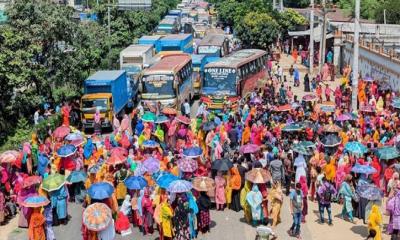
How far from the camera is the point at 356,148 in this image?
1905 cm

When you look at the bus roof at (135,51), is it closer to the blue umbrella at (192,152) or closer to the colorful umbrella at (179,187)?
the blue umbrella at (192,152)

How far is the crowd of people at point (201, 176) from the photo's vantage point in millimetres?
15477

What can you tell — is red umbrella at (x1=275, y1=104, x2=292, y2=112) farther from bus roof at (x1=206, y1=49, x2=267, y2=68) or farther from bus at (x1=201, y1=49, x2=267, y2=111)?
bus roof at (x1=206, y1=49, x2=267, y2=68)

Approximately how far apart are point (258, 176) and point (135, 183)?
2984 mm

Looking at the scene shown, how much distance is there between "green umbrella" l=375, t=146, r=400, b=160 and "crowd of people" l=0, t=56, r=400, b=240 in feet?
0.09

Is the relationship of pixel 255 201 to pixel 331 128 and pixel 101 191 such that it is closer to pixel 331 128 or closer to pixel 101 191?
pixel 101 191

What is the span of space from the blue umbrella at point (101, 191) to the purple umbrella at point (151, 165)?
78.8 inches

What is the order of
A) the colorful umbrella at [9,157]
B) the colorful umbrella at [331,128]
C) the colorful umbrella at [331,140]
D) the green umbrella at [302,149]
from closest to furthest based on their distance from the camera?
the colorful umbrella at [9,157], the green umbrella at [302,149], the colorful umbrella at [331,140], the colorful umbrella at [331,128]

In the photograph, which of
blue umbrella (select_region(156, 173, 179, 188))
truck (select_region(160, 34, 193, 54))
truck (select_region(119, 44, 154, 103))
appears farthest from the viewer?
truck (select_region(160, 34, 193, 54))

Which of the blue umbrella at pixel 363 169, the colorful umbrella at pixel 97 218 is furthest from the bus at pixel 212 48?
the colorful umbrella at pixel 97 218

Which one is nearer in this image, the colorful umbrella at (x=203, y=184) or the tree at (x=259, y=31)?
the colorful umbrella at (x=203, y=184)

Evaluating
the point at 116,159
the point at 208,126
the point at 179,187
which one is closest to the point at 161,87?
the point at 208,126

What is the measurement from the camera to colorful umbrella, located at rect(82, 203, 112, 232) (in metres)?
13.6

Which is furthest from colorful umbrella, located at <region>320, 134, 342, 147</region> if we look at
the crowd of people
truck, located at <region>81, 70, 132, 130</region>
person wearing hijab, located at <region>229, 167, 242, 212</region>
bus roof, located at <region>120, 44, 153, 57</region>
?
bus roof, located at <region>120, 44, 153, 57</region>
